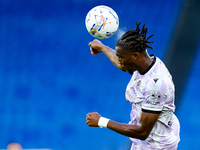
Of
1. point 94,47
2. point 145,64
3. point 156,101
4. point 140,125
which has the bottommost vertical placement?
point 140,125

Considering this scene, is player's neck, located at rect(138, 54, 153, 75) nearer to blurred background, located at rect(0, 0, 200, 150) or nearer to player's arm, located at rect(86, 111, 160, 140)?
player's arm, located at rect(86, 111, 160, 140)

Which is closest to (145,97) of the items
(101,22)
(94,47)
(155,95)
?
(155,95)

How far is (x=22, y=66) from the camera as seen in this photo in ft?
15.8

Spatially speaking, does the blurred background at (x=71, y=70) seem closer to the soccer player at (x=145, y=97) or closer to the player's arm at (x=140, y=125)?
the soccer player at (x=145, y=97)

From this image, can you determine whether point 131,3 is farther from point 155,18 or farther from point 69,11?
point 69,11

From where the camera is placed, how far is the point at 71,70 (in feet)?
16.0

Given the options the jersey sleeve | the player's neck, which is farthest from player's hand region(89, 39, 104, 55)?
the jersey sleeve

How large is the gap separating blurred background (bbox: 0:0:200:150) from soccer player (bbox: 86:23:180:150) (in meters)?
1.49

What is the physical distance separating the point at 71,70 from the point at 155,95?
6.46 feet

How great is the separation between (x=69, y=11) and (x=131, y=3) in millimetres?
771

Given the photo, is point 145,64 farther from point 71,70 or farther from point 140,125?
point 71,70

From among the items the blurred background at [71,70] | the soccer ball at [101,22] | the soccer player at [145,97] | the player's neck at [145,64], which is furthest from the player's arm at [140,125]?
the blurred background at [71,70]

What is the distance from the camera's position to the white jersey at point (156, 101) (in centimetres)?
309

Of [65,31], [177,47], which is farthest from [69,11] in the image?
[177,47]
